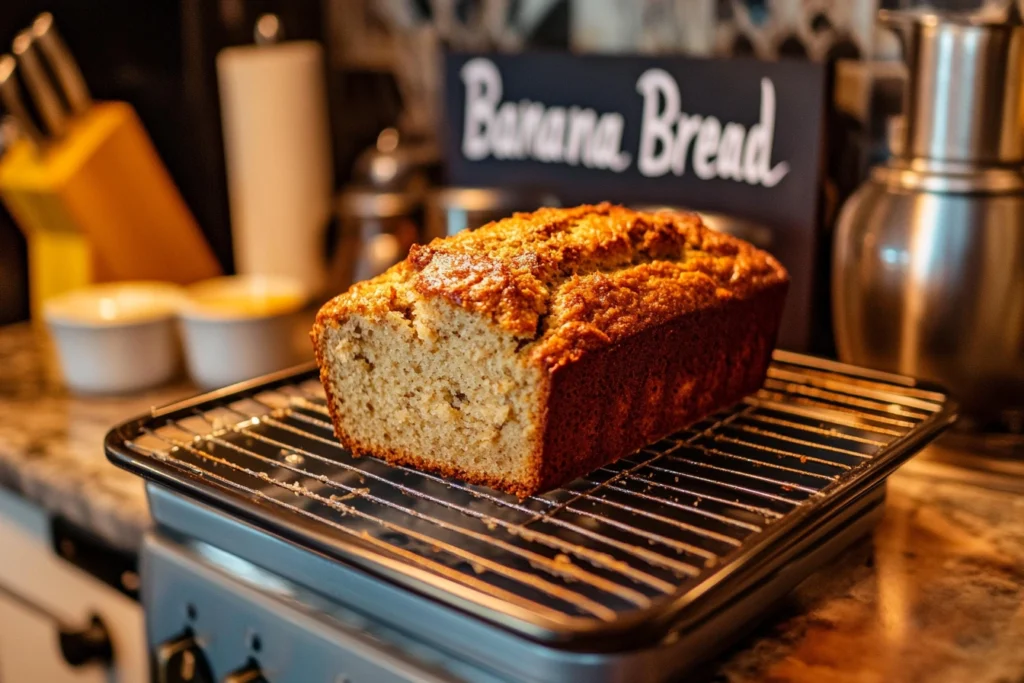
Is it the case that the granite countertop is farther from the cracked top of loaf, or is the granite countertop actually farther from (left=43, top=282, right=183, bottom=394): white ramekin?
the cracked top of loaf

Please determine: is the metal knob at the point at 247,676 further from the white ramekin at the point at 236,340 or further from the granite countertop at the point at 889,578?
the white ramekin at the point at 236,340

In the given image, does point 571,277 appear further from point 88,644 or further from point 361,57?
point 361,57

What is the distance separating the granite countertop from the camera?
0.72 meters

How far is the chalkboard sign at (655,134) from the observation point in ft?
4.16

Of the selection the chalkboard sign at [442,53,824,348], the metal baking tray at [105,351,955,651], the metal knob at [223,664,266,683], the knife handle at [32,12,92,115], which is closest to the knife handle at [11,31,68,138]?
the knife handle at [32,12,92,115]

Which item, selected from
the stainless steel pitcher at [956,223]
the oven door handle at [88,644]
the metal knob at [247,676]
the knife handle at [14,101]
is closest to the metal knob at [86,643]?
the oven door handle at [88,644]

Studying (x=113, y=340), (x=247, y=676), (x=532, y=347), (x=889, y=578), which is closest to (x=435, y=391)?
(x=532, y=347)

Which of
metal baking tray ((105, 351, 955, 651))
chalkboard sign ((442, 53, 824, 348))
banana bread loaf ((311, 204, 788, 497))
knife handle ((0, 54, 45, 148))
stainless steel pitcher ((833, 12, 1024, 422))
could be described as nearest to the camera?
metal baking tray ((105, 351, 955, 651))

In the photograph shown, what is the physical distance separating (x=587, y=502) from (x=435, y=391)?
0.50ft

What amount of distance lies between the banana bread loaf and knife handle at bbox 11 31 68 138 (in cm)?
88

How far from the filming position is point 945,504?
977mm

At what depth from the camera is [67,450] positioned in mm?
1184

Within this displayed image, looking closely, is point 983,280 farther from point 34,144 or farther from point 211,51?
point 34,144

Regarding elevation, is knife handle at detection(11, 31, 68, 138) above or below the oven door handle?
above
